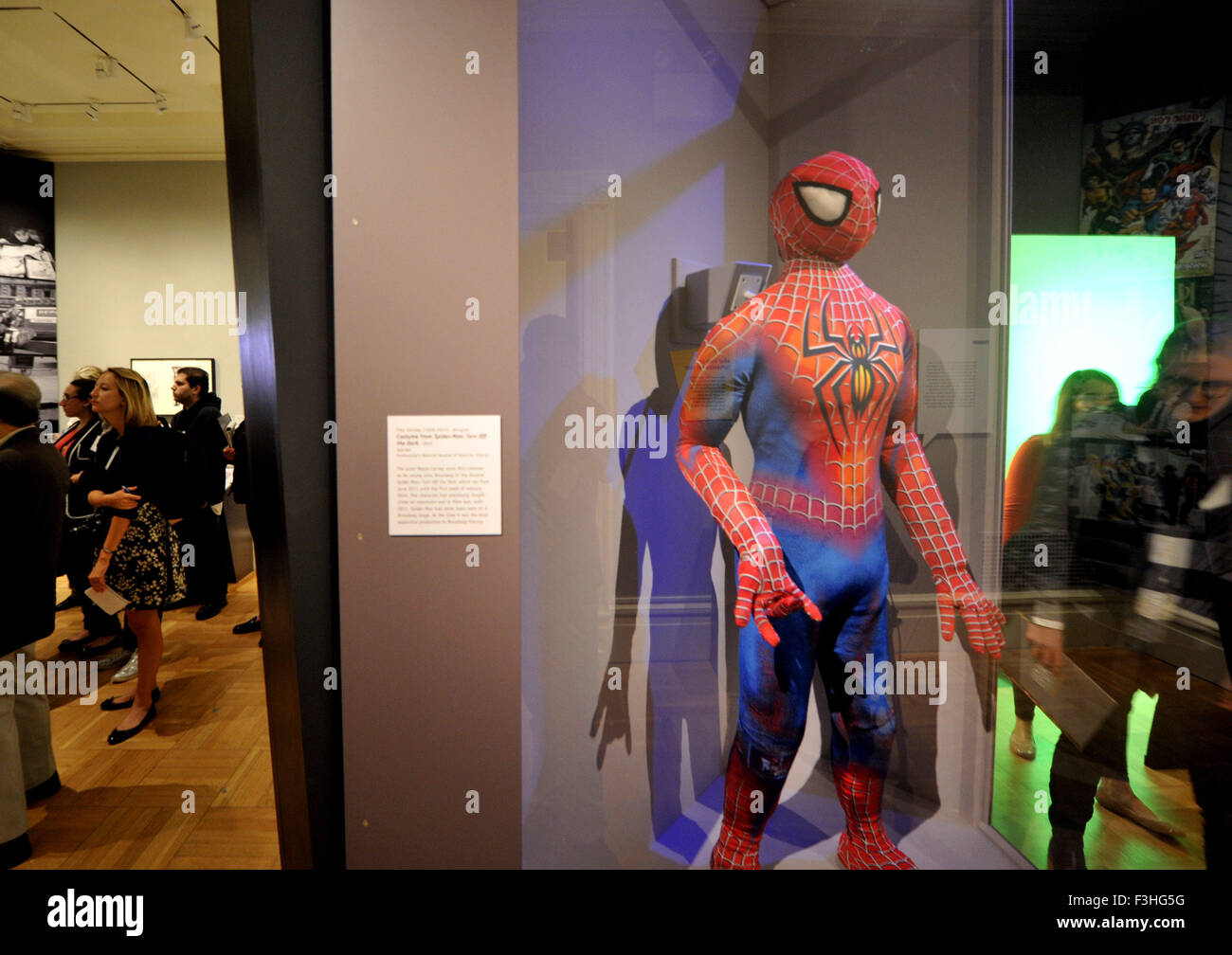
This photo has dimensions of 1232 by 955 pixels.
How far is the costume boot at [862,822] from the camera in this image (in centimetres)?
180

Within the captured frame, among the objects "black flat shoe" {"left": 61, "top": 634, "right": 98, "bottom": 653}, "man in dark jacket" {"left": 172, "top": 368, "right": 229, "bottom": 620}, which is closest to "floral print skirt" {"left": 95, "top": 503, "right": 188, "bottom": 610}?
"man in dark jacket" {"left": 172, "top": 368, "right": 229, "bottom": 620}

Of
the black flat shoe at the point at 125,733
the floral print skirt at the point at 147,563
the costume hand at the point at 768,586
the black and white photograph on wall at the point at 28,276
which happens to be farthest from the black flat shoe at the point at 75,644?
the costume hand at the point at 768,586

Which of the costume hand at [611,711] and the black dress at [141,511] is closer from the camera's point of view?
the costume hand at [611,711]

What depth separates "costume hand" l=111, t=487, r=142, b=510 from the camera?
2645 millimetres

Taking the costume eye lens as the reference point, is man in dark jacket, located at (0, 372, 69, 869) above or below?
below

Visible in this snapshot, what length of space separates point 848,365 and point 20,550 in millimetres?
2574

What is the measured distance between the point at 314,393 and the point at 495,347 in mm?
481

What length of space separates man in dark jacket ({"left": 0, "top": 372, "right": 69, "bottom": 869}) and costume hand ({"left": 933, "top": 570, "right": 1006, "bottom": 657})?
277 cm

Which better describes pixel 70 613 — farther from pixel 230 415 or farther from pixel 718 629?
pixel 718 629

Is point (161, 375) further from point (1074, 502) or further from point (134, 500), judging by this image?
point (1074, 502)

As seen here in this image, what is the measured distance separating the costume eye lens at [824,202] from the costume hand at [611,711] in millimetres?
1336

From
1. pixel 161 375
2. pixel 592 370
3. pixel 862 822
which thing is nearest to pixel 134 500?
pixel 592 370

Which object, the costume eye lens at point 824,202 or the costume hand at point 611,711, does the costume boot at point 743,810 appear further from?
the costume eye lens at point 824,202

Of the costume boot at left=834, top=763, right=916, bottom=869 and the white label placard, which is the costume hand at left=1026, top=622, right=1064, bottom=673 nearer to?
the costume boot at left=834, top=763, right=916, bottom=869
